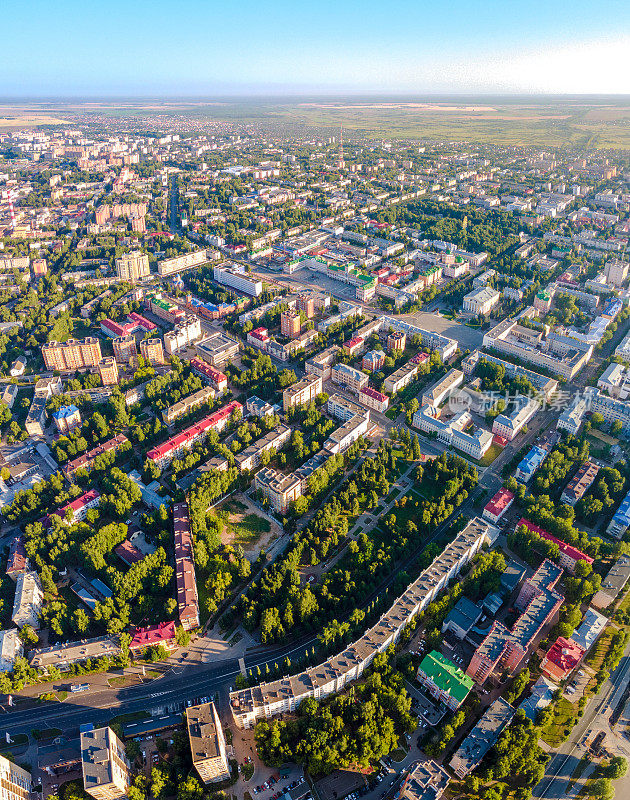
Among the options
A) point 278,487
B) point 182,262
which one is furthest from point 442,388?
point 182,262

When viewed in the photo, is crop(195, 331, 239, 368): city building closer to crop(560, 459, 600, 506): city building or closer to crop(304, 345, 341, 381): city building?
crop(304, 345, 341, 381): city building

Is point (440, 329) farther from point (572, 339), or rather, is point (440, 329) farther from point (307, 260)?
point (307, 260)

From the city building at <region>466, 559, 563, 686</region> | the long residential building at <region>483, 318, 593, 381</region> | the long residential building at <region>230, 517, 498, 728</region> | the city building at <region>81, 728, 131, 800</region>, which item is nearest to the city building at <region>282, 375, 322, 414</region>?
the long residential building at <region>230, 517, 498, 728</region>

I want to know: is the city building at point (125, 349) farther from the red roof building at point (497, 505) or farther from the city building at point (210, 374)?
the red roof building at point (497, 505)

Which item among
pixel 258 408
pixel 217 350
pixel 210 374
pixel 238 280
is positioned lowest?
pixel 258 408

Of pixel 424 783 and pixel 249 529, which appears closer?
pixel 424 783

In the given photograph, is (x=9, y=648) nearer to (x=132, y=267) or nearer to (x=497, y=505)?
(x=497, y=505)

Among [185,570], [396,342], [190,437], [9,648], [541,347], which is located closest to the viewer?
[9,648]
